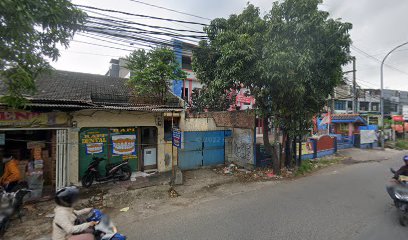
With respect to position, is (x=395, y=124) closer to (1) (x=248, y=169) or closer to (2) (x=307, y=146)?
(2) (x=307, y=146)

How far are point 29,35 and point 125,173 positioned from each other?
612 cm

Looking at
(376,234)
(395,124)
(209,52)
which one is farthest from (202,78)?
(395,124)

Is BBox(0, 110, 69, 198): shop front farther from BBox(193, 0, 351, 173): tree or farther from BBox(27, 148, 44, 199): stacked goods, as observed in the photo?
BBox(193, 0, 351, 173): tree

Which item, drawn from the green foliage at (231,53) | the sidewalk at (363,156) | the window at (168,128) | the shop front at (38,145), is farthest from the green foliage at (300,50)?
the sidewalk at (363,156)

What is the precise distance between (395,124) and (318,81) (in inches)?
823

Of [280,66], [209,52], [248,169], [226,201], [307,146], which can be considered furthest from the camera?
[307,146]

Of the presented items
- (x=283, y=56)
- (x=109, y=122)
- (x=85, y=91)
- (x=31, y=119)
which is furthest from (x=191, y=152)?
(x=31, y=119)

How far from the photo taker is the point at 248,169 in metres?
10.2

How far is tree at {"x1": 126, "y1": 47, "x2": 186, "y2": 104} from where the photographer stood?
9.52m

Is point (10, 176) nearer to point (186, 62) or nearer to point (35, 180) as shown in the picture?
point (35, 180)

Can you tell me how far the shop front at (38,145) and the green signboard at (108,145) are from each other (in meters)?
0.73

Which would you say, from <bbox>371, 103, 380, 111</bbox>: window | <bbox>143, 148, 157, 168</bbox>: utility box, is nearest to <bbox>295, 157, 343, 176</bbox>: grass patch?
<bbox>143, 148, 157, 168</bbox>: utility box

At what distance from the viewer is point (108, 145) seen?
8.80 metres

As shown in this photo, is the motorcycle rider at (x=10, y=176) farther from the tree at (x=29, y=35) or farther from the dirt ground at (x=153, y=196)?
the tree at (x=29, y=35)
